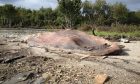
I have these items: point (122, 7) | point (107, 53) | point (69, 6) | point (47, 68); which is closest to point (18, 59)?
point (47, 68)

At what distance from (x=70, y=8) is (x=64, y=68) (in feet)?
113

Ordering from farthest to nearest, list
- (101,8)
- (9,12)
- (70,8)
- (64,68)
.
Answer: (9,12), (101,8), (70,8), (64,68)

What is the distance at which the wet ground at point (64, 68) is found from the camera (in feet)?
26.0

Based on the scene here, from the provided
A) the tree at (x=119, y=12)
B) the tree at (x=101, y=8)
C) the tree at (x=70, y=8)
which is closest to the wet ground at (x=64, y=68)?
the tree at (x=70, y=8)

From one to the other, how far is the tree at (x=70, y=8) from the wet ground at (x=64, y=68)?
103 feet

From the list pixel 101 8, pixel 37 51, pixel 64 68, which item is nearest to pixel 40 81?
pixel 64 68

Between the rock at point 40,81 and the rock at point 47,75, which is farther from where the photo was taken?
the rock at point 47,75

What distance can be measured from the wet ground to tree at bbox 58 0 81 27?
31.5m

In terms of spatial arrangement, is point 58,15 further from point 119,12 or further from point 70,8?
point 70,8

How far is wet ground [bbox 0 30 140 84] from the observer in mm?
7938

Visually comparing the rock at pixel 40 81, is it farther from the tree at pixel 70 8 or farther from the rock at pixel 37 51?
the tree at pixel 70 8

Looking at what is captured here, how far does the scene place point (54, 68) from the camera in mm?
8805

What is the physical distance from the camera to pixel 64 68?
344 inches

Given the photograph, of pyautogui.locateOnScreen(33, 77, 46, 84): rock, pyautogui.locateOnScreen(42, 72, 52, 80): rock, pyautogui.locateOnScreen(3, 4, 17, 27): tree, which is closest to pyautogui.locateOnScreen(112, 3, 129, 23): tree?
pyautogui.locateOnScreen(3, 4, 17, 27): tree
